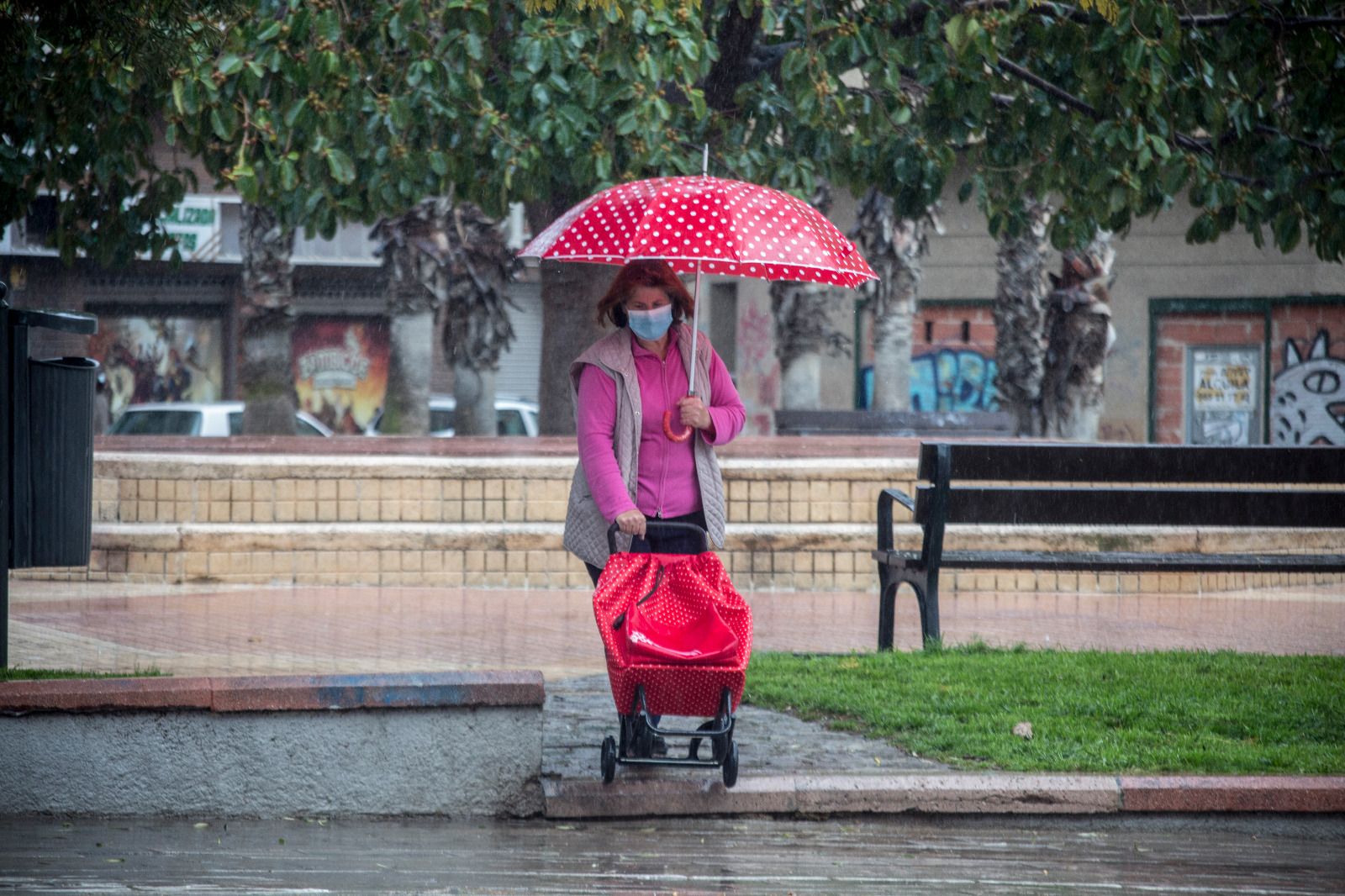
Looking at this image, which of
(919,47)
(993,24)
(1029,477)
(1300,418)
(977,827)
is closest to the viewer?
(977,827)

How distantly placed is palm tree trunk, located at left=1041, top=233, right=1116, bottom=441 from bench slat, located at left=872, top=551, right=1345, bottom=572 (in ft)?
35.0

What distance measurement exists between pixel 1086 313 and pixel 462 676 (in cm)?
1454

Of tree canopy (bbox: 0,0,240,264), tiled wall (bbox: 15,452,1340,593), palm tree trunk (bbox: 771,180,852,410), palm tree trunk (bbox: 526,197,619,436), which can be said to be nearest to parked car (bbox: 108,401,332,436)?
palm tree trunk (bbox: 771,180,852,410)

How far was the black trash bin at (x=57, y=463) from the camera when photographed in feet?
18.1

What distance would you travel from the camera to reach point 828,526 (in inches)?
442

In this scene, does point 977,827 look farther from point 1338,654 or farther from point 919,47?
point 919,47

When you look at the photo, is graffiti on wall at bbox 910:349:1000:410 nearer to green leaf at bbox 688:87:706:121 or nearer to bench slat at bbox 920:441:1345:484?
green leaf at bbox 688:87:706:121

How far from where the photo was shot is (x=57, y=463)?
5562 mm

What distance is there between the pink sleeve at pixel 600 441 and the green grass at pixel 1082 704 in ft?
4.83

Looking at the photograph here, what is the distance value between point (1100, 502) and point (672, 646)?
11.7 feet

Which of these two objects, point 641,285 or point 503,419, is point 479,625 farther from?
point 503,419

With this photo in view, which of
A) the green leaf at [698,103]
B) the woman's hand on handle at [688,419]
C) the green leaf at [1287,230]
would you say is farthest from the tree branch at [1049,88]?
the woman's hand on handle at [688,419]

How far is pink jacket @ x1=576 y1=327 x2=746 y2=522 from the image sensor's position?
211 inches

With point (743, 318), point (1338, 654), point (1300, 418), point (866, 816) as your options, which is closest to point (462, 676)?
point (866, 816)
